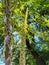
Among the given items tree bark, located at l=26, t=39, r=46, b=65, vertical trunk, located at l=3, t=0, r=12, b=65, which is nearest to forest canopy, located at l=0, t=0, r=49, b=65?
tree bark, located at l=26, t=39, r=46, b=65

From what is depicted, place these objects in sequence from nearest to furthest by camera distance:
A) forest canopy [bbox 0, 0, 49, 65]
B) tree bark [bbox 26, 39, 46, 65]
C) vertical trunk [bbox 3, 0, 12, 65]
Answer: vertical trunk [bbox 3, 0, 12, 65] → forest canopy [bbox 0, 0, 49, 65] → tree bark [bbox 26, 39, 46, 65]

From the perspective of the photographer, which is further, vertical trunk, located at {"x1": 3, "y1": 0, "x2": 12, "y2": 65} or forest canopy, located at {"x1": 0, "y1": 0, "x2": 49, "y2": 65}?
forest canopy, located at {"x1": 0, "y1": 0, "x2": 49, "y2": 65}

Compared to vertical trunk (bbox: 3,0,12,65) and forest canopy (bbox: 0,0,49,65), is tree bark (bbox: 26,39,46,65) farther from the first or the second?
vertical trunk (bbox: 3,0,12,65)

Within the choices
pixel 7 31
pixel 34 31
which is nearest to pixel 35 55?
pixel 34 31

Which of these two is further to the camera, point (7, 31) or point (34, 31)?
point (34, 31)

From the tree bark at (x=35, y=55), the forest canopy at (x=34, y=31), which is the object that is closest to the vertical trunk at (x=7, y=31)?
the forest canopy at (x=34, y=31)

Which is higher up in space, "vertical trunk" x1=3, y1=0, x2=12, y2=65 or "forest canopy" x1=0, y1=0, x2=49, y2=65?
"vertical trunk" x1=3, y1=0, x2=12, y2=65

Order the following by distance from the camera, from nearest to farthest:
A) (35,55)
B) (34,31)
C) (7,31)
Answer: (7,31) → (34,31) → (35,55)

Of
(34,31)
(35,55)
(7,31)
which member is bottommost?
(35,55)

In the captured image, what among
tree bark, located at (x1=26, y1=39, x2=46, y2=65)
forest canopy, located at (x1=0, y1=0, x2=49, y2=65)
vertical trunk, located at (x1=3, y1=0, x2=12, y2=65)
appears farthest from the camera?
tree bark, located at (x1=26, y1=39, x2=46, y2=65)

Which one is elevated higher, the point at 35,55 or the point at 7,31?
the point at 7,31

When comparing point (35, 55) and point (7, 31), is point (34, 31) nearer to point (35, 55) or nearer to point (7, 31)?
point (35, 55)

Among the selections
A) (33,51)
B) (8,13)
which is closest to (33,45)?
(33,51)

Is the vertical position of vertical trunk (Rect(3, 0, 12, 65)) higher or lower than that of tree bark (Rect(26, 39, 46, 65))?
higher
